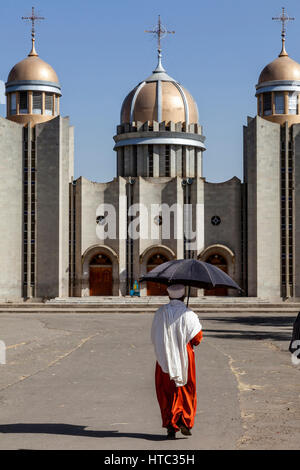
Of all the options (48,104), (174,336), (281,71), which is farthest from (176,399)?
(281,71)

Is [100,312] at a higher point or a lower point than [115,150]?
lower

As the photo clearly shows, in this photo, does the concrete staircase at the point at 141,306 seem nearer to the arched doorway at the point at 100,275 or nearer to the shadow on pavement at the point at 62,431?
the arched doorway at the point at 100,275

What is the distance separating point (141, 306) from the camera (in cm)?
3912

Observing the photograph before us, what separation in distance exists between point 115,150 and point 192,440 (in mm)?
44714

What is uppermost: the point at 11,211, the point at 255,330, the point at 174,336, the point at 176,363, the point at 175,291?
the point at 11,211

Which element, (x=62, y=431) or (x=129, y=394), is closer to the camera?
(x=62, y=431)

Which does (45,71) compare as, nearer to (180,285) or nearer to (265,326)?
(265,326)

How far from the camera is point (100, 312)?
36.6 meters

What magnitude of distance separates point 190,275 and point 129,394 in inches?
114

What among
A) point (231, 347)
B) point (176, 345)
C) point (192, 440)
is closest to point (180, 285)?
point (176, 345)

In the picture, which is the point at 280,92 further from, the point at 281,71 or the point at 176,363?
the point at 176,363

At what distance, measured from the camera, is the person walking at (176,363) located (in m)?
8.42

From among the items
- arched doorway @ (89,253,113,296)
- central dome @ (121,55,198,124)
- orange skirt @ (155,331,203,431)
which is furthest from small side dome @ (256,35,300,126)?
orange skirt @ (155,331,203,431)

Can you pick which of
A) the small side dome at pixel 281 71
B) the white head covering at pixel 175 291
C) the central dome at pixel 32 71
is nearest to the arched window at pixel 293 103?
the small side dome at pixel 281 71
